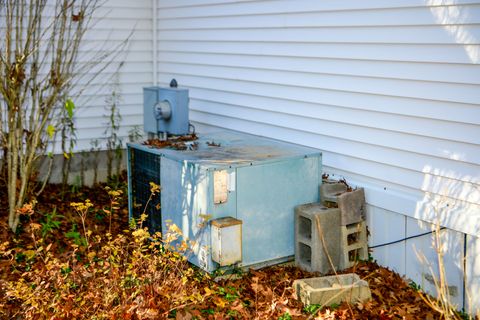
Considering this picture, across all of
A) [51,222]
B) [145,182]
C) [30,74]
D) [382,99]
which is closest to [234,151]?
[145,182]

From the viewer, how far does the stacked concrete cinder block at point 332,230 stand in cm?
592

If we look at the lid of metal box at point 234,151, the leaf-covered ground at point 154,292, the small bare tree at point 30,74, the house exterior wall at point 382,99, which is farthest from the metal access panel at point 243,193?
the small bare tree at point 30,74

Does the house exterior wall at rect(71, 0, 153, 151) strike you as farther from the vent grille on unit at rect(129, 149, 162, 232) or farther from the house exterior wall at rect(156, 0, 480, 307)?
the vent grille on unit at rect(129, 149, 162, 232)

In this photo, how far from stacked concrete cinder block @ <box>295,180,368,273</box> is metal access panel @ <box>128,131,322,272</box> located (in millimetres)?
117

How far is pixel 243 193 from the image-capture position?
230 inches

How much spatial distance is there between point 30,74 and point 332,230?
425 centimetres

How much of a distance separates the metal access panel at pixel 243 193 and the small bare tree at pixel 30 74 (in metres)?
1.70

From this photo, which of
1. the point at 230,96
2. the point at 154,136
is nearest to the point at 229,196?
the point at 230,96

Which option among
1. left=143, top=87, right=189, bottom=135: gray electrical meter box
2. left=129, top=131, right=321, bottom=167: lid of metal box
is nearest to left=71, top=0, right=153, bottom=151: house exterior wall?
left=143, top=87, right=189, bottom=135: gray electrical meter box

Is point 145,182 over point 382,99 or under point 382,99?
under

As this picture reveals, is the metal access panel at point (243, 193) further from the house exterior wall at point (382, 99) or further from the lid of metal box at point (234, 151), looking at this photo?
the house exterior wall at point (382, 99)

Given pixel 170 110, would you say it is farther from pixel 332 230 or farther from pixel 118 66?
pixel 332 230

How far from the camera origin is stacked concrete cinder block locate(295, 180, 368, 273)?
19.4 ft

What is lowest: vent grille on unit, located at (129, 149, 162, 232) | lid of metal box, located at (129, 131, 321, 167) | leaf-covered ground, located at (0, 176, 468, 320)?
leaf-covered ground, located at (0, 176, 468, 320)
